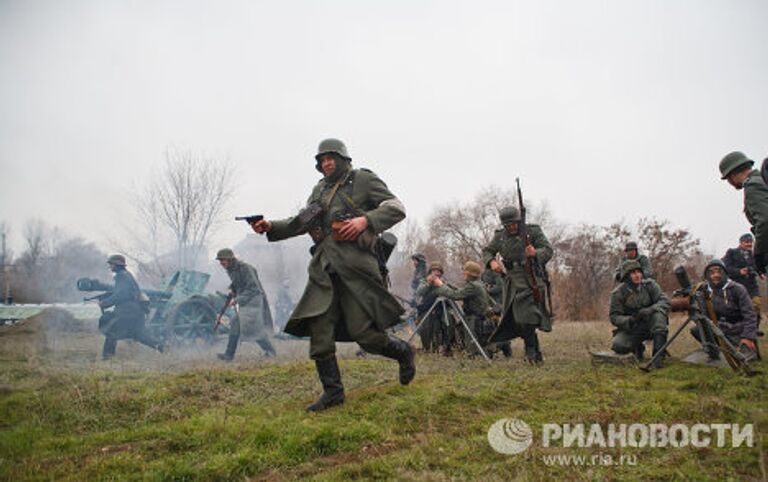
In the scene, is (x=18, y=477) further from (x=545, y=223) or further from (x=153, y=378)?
(x=545, y=223)

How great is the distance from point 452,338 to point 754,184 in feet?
16.8

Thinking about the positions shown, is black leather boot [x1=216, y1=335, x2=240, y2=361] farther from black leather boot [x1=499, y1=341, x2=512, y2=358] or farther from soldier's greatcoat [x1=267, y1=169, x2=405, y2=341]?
soldier's greatcoat [x1=267, y1=169, x2=405, y2=341]

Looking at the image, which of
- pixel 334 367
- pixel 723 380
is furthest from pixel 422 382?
pixel 723 380

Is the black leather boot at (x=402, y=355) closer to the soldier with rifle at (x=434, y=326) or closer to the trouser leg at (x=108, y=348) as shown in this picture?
the soldier with rifle at (x=434, y=326)

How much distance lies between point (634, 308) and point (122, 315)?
27.0 feet

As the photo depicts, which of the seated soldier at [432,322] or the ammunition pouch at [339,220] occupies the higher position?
the ammunition pouch at [339,220]

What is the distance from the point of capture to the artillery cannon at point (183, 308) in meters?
10.7

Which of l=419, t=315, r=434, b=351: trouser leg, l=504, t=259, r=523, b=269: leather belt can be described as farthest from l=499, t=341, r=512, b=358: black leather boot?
l=504, t=259, r=523, b=269: leather belt

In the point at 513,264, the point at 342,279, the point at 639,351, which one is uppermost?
the point at 513,264

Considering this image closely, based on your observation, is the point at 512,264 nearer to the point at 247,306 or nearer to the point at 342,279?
the point at 342,279

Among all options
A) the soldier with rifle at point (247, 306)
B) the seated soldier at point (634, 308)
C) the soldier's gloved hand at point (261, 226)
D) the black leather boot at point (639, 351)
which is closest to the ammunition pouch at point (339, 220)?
the soldier's gloved hand at point (261, 226)

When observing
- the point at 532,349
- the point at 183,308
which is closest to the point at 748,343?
the point at 532,349

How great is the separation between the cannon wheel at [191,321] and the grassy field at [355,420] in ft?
15.6

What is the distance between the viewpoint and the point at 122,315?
916 cm
